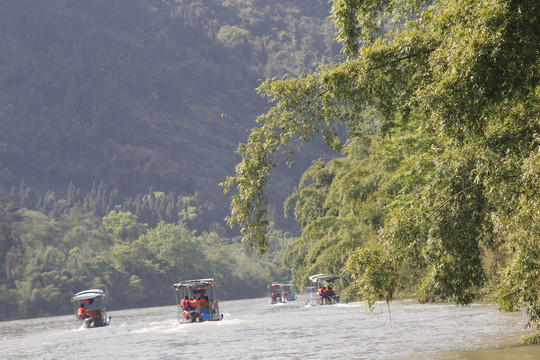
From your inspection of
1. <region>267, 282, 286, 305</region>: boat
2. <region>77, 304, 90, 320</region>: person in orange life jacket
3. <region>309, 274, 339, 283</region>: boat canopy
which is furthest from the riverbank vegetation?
<region>309, 274, 339, 283</region>: boat canopy

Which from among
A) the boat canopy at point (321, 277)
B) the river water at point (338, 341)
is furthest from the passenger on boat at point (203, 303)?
the boat canopy at point (321, 277)

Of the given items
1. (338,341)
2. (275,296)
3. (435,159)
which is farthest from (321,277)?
(435,159)

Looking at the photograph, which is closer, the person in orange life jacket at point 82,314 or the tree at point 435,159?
the tree at point 435,159

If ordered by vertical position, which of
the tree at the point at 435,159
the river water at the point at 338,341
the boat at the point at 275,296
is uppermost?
the boat at the point at 275,296

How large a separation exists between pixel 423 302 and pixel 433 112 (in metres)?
38.0

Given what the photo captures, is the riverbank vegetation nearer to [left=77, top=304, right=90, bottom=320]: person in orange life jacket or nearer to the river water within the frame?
[left=77, top=304, right=90, bottom=320]: person in orange life jacket

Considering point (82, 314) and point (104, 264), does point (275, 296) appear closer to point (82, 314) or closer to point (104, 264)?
point (82, 314)

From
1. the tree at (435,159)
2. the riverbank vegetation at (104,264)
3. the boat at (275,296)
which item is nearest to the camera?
the tree at (435,159)

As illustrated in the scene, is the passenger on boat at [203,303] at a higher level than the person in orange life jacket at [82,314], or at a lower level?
lower

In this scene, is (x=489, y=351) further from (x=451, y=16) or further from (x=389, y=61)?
(x=451, y=16)

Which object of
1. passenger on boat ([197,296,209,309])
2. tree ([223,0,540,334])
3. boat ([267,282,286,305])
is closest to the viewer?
tree ([223,0,540,334])

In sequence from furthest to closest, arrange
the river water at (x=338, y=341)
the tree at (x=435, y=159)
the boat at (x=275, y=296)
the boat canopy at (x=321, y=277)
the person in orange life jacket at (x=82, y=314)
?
1. the boat at (x=275, y=296)
2. the boat canopy at (x=321, y=277)
3. the person in orange life jacket at (x=82, y=314)
4. the river water at (x=338, y=341)
5. the tree at (x=435, y=159)

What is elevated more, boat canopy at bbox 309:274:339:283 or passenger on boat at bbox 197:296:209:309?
boat canopy at bbox 309:274:339:283

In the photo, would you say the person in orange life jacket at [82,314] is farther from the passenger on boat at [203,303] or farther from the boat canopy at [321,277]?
the boat canopy at [321,277]
